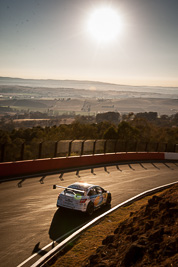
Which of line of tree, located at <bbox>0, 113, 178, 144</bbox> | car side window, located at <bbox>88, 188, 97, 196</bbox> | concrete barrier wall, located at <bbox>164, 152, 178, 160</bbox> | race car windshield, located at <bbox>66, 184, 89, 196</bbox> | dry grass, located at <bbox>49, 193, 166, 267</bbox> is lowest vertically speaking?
line of tree, located at <bbox>0, 113, 178, 144</bbox>

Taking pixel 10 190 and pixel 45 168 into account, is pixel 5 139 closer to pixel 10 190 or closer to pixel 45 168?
pixel 45 168

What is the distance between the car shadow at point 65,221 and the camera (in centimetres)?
1037

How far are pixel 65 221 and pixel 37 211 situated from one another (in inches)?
57.9

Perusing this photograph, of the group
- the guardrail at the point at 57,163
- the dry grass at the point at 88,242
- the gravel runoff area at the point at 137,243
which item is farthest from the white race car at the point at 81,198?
the guardrail at the point at 57,163

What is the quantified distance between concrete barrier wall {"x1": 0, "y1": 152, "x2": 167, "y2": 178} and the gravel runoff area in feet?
32.6

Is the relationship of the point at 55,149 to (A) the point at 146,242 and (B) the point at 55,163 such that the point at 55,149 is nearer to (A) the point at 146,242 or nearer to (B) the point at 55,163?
(B) the point at 55,163

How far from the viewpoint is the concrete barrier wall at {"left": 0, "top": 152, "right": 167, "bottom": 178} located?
19141mm

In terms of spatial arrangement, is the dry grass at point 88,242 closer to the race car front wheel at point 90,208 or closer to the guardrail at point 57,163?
the race car front wheel at point 90,208

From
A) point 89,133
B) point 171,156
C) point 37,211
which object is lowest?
point 89,133

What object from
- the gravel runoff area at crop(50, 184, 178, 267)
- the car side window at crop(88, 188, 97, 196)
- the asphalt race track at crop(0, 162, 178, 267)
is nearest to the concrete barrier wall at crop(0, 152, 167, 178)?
the asphalt race track at crop(0, 162, 178, 267)

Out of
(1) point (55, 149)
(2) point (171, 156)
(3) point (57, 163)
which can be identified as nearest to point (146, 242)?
(3) point (57, 163)

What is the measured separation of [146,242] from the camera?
6.79 meters

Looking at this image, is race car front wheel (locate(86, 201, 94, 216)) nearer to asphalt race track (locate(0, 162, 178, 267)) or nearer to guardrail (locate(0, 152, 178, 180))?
asphalt race track (locate(0, 162, 178, 267))

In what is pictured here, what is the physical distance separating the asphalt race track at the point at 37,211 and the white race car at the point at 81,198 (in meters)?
0.43
